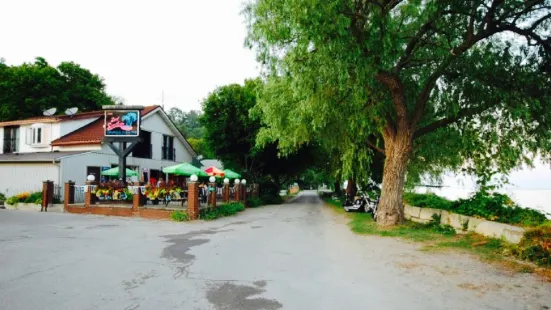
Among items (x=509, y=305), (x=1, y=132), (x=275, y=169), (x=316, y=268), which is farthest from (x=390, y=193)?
(x=1, y=132)

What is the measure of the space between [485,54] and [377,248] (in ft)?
23.1

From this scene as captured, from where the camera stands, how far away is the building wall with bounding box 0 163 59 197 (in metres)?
21.9

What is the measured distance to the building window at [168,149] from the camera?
31244 mm

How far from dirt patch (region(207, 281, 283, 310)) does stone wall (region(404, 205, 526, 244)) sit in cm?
637

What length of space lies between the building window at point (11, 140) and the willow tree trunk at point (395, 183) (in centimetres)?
2591

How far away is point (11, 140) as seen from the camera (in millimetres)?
27000

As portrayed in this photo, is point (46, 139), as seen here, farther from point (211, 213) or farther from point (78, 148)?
point (211, 213)

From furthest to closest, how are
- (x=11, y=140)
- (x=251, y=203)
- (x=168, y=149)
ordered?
1. (x=168, y=149)
2. (x=251, y=203)
3. (x=11, y=140)

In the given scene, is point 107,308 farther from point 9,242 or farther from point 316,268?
point 9,242

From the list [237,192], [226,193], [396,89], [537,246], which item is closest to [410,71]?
[396,89]

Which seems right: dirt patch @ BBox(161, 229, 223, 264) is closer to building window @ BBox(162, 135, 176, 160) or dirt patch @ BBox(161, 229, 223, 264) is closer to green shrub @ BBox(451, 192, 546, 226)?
green shrub @ BBox(451, 192, 546, 226)

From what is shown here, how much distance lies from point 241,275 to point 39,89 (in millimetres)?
40857

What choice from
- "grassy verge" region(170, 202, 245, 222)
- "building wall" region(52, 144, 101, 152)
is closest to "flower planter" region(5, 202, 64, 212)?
"building wall" region(52, 144, 101, 152)

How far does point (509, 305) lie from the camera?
499 cm
